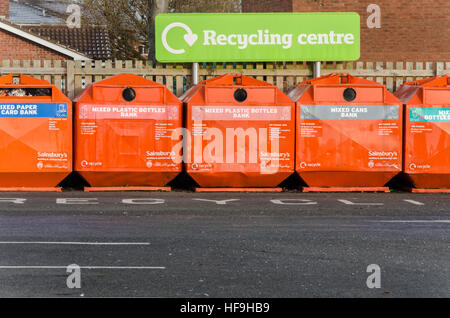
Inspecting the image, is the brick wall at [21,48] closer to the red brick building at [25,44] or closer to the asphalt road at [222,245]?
the red brick building at [25,44]

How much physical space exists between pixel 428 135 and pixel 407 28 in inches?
486

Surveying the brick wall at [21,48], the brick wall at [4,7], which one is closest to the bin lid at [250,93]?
the brick wall at [21,48]

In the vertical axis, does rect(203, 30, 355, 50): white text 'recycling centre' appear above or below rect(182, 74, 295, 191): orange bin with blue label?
above

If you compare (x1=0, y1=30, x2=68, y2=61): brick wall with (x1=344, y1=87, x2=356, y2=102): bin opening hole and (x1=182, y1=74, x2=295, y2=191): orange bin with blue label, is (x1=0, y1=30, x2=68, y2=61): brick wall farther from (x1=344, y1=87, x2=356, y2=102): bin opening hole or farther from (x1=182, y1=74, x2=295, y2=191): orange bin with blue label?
(x1=344, y1=87, x2=356, y2=102): bin opening hole

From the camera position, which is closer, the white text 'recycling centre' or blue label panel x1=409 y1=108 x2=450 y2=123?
blue label panel x1=409 y1=108 x2=450 y2=123

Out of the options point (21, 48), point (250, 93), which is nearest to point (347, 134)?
point (250, 93)

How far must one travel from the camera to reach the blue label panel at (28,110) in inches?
519

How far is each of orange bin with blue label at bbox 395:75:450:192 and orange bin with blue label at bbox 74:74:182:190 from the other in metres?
3.64

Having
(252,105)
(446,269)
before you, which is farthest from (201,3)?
(446,269)

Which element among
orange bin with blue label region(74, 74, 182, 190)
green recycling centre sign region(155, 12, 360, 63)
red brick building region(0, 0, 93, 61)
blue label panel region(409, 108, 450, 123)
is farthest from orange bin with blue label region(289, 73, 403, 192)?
red brick building region(0, 0, 93, 61)

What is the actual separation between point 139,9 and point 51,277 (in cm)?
3313

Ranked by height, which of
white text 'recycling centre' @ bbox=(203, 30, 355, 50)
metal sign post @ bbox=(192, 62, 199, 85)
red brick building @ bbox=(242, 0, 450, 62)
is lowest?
metal sign post @ bbox=(192, 62, 199, 85)

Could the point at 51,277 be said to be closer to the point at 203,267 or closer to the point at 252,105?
the point at 203,267

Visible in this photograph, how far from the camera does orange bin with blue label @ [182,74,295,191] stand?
44.0 ft
